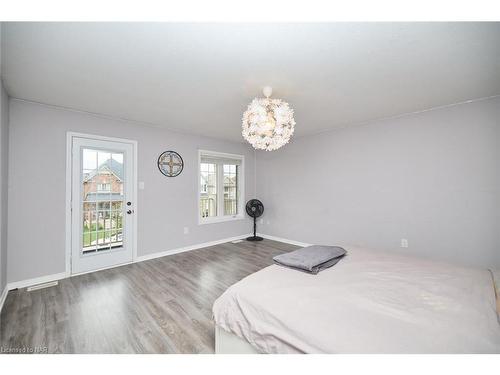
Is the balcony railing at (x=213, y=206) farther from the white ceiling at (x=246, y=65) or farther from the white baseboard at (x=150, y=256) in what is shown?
the white ceiling at (x=246, y=65)

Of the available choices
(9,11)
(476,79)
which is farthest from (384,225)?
(9,11)

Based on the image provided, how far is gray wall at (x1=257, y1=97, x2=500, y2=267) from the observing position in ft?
8.74

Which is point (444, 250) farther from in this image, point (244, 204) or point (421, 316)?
point (244, 204)

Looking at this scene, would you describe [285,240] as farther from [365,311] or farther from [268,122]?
[365,311]

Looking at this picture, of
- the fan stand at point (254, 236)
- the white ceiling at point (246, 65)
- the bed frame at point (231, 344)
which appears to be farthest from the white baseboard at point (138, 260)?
the bed frame at point (231, 344)

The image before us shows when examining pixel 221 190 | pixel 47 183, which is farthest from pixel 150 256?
pixel 221 190

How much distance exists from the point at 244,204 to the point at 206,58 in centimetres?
377

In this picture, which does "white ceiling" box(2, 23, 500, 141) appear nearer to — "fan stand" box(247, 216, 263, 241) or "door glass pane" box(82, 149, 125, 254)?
"door glass pane" box(82, 149, 125, 254)

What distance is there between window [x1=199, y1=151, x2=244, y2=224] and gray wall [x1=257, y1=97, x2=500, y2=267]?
50.2 inches

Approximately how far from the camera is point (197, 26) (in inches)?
56.0

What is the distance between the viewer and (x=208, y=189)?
475 centimetres

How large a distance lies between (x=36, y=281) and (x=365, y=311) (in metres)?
3.78

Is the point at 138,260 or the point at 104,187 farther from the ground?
the point at 104,187

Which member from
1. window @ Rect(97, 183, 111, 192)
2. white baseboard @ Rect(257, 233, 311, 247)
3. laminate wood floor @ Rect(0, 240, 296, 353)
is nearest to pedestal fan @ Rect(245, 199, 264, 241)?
white baseboard @ Rect(257, 233, 311, 247)
